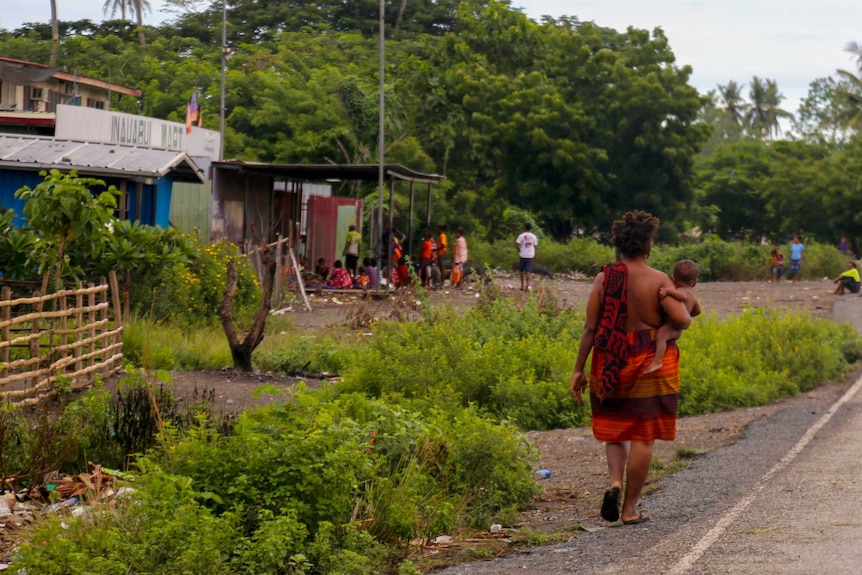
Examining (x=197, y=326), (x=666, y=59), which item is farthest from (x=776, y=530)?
(x=666, y=59)

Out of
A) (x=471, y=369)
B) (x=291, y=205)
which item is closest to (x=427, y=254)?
(x=291, y=205)

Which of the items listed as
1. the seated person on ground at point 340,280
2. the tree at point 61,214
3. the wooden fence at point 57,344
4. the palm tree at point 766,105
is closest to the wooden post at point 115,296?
the wooden fence at point 57,344

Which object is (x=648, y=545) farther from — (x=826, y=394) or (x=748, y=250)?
(x=748, y=250)

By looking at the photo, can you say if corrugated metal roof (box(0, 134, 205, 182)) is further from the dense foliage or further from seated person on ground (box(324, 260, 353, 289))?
the dense foliage

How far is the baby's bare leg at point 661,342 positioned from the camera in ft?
22.5

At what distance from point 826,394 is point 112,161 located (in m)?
12.2

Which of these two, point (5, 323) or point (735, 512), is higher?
point (5, 323)

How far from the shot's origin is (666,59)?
48.8 m

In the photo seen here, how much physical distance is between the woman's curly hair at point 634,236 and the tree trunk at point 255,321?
7242mm

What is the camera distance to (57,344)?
12539 millimetres

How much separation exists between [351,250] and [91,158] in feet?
30.0

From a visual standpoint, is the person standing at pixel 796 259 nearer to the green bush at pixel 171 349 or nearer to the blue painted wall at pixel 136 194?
the blue painted wall at pixel 136 194

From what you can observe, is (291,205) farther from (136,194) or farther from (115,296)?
(115,296)

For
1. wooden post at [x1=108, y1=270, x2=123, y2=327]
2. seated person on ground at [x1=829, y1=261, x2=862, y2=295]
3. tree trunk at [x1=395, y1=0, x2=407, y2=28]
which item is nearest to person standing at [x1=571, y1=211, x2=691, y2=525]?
wooden post at [x1=108, y1=270, x2=123, y2=327]
